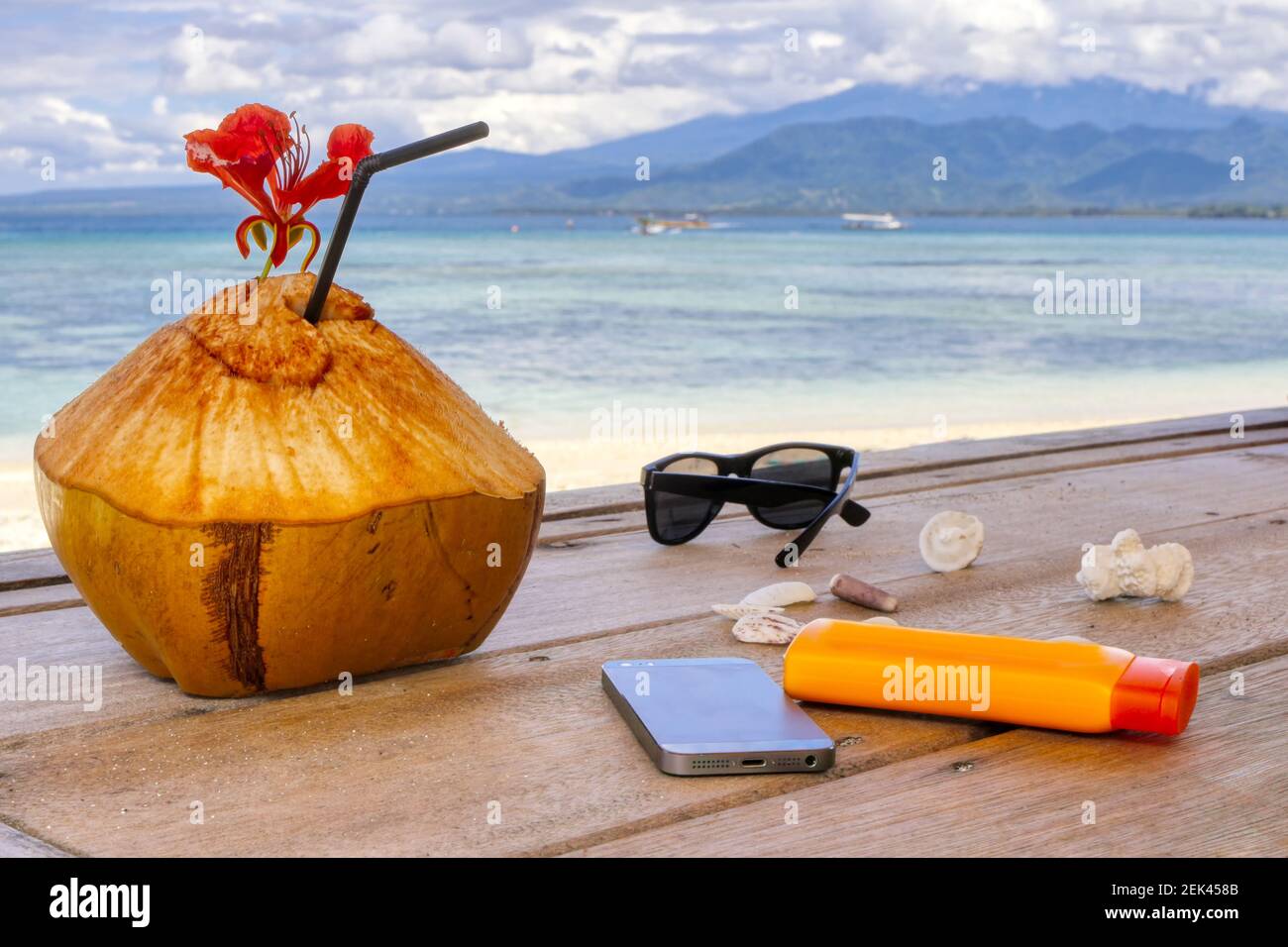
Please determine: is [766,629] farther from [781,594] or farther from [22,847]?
[22,847]

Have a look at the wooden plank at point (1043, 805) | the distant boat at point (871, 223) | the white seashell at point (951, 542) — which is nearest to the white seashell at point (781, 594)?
the white seashell at point (951, 542)

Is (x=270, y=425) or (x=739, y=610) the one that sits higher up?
(x=270, y=425)

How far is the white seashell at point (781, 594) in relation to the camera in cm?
117

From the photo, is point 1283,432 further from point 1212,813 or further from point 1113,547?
point 1212,813

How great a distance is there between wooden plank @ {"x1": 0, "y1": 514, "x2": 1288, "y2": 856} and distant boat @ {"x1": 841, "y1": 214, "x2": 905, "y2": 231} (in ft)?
158

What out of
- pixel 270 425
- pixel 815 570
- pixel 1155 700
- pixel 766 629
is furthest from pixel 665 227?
pixel 1155 700

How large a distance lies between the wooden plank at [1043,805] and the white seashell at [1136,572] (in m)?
0.29

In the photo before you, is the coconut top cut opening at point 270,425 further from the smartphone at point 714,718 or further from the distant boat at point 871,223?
the distant boat at point 871,223

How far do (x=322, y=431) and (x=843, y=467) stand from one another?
0.84m

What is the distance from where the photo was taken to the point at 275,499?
88 centimetres

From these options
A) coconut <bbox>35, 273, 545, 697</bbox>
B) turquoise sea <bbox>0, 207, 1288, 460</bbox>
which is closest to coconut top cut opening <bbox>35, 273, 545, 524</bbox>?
coconut <bbox>35, 273, 545, 697</bbox>

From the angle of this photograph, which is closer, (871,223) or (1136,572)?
(1136,572)

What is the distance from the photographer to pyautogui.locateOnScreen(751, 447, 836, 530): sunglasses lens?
60.0 inches

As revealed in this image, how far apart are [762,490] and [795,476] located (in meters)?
0.07
